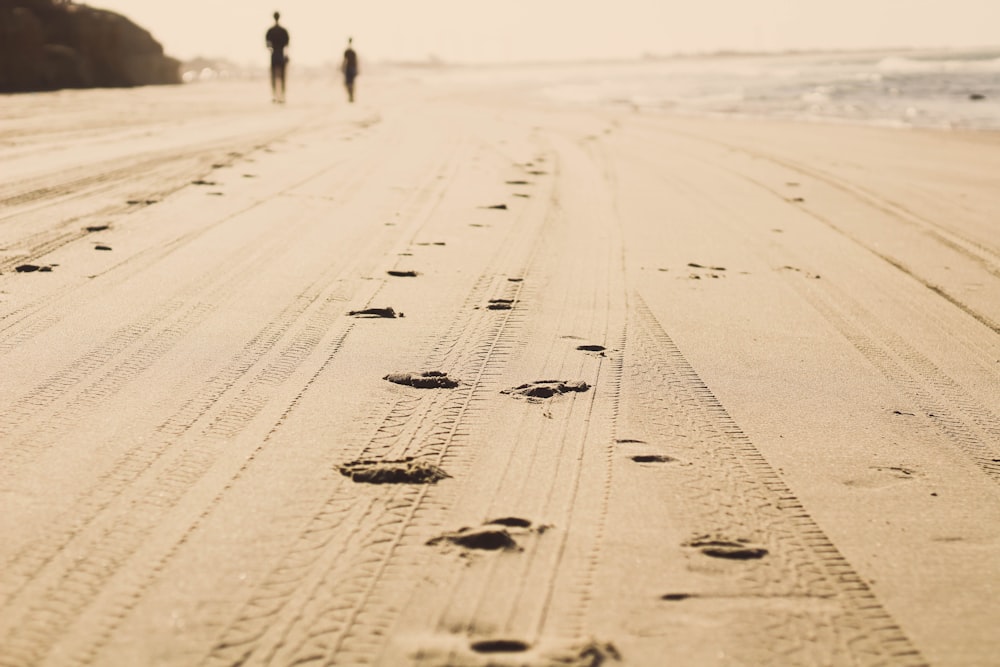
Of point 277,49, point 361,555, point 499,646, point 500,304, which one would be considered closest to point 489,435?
point 361,555

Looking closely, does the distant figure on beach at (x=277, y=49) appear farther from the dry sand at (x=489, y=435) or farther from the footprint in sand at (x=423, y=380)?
the footprint in sand at (x=423, y=380)

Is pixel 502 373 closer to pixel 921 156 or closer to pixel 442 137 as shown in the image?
pixel 442 137

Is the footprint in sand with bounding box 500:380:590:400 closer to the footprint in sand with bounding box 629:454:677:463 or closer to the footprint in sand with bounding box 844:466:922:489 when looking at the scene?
the footprint in sand with bounding box 629:454:677:463

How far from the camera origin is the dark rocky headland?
24.3 metres

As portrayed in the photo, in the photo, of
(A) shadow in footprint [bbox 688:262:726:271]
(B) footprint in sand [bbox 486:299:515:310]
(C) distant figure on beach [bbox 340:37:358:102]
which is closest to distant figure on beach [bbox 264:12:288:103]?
(C) distant figure on beach [bbox 340:37:358:102]

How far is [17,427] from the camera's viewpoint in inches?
125

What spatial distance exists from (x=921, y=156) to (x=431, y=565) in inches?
469

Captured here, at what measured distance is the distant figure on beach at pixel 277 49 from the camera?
21.5m

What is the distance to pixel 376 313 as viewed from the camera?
180 inches

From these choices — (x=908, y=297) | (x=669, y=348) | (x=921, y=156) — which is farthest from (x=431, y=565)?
(x=921, y=156)

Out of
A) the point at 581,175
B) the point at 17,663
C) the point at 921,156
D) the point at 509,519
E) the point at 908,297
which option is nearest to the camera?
the point at 17,663

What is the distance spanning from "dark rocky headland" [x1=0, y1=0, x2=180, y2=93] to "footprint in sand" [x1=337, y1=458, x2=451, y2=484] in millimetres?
23291

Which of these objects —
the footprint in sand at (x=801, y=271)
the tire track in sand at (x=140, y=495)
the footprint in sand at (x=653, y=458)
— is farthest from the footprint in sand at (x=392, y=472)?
the footprint in sand at (x=801, y=271)

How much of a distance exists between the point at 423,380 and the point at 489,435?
560 mm
